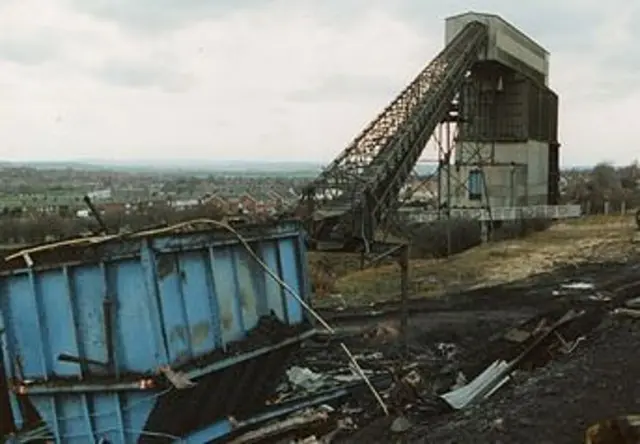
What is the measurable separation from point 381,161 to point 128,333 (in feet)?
46.0

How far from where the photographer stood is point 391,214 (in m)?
21.0

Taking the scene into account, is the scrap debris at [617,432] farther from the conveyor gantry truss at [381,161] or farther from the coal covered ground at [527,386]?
the conveyor gantry truss at [381,161]

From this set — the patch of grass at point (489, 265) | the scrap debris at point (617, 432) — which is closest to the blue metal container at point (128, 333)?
the scrap debris at point (617, 432)

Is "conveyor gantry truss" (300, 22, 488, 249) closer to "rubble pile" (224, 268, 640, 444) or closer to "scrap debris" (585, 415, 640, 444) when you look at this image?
"rubble pile" (224, 268, 640, 444)

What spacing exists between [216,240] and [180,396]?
1467mm

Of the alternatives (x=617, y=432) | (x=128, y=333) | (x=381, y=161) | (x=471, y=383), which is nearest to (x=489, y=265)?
(x=381, y=161)

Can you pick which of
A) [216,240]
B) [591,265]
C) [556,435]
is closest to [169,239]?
[216,240]

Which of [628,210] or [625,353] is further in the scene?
[628,210]

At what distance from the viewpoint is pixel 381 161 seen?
20.6 meters

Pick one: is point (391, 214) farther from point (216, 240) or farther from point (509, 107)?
point (509, 107)

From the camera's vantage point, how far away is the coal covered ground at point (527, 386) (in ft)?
22.0

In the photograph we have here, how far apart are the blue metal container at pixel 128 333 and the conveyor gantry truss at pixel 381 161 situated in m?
5.06

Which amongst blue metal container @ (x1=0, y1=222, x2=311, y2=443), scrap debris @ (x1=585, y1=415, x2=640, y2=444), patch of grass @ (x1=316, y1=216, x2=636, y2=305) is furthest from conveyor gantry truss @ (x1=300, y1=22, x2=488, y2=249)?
scrap debris @ (x1=585, y1=415, x2=640, y2=444)

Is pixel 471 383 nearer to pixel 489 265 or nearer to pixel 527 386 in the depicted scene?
pixel 527 386
